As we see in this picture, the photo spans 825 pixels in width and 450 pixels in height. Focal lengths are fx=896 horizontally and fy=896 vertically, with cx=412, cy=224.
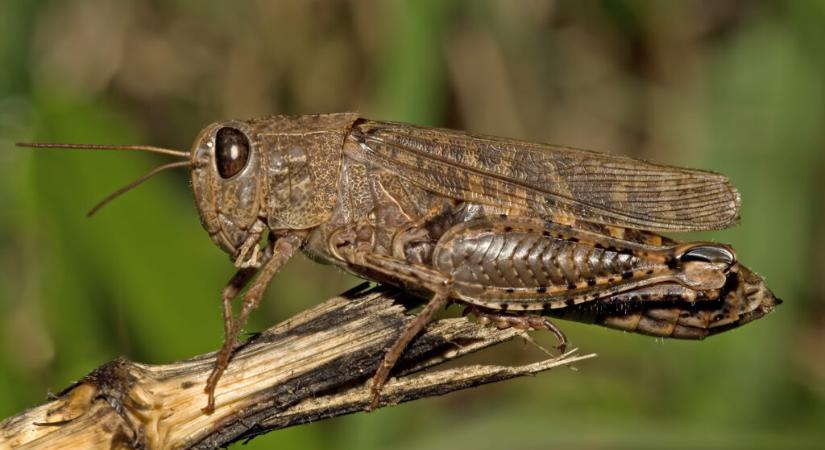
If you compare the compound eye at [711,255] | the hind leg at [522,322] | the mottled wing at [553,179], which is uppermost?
the mottled wing at [553,179]

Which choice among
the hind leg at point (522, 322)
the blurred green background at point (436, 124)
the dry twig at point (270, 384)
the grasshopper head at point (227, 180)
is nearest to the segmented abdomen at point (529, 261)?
the hind leg at point (522, 322)

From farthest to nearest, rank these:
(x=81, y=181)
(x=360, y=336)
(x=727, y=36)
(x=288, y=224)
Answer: (x=727, y=36) → (x=81, y=181) → (x=288, y=224) → (x=360, y=336)

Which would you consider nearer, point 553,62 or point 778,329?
point 778,329

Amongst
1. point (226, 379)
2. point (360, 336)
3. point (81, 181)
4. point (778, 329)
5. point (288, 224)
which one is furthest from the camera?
point (778, 329)

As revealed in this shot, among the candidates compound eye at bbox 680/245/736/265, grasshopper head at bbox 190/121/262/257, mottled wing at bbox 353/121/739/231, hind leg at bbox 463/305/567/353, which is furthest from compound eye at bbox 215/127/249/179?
compound eye at bbox 680/245/736/265

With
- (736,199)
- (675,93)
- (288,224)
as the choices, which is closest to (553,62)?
(675,93)

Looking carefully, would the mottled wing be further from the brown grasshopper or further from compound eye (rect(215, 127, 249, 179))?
compound eye (rect(215, 127, 249, 179))

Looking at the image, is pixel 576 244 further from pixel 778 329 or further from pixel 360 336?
pixel 778 329

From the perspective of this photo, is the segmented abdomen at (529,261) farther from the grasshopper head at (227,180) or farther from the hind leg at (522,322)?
the grasshopper head at (227,180)
